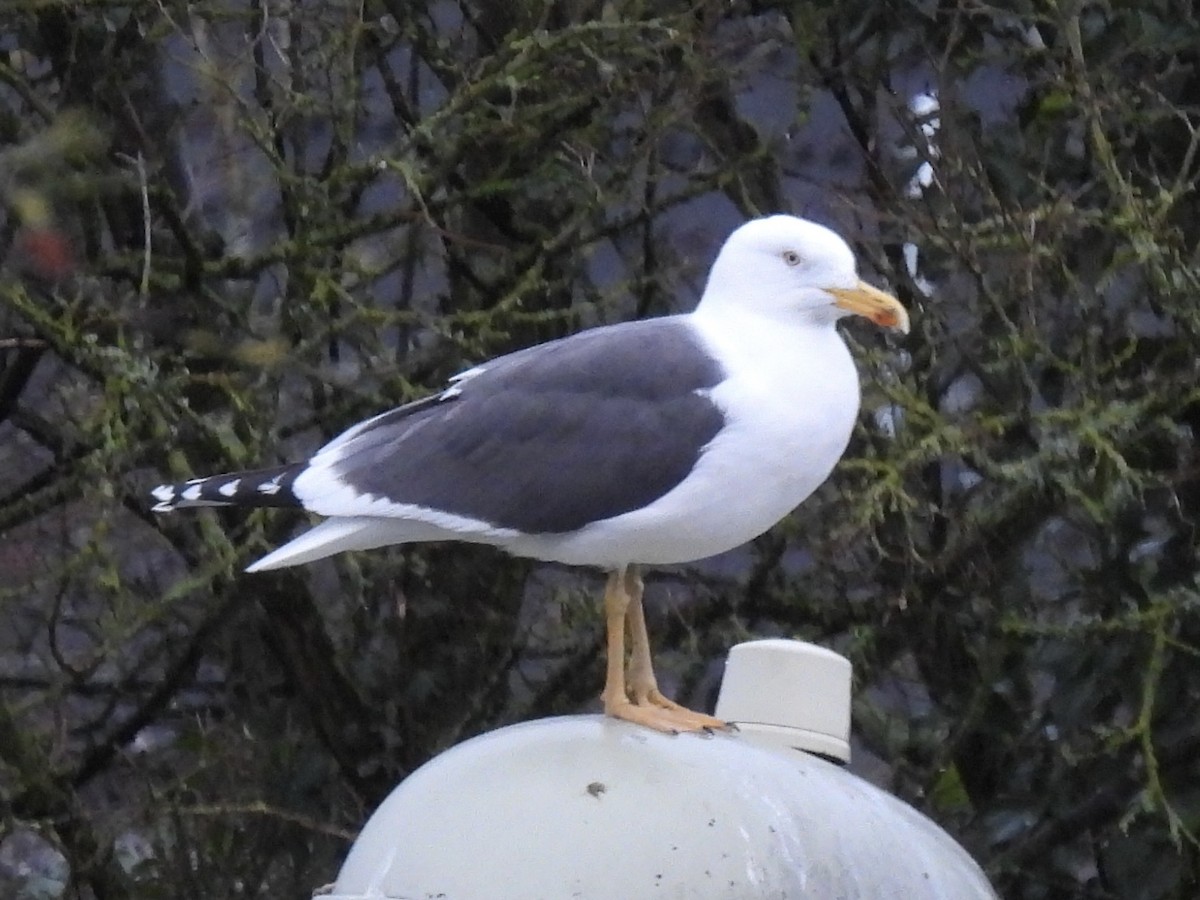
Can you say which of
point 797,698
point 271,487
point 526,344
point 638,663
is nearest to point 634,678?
point 638,663

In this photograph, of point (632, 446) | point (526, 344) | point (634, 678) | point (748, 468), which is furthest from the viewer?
point (526, 344)

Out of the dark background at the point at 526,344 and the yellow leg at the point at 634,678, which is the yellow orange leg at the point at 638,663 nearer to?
the yellow leg at the point at 634,678

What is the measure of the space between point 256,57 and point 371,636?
45.1 inches

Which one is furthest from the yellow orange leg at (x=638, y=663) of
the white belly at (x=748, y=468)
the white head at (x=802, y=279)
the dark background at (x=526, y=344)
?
the dark background at (x=526, y=344)

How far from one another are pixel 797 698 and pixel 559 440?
40 cm

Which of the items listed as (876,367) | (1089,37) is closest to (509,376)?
(876,367)

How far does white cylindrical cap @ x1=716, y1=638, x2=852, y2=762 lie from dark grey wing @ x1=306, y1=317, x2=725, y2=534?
219 mm

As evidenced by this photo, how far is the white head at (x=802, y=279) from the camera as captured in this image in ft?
7.61

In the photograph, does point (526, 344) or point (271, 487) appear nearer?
point (271, 487)

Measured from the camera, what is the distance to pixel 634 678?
2.44 meters

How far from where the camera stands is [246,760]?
12.9 ft

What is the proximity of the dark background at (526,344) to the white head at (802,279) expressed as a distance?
0.58 meters

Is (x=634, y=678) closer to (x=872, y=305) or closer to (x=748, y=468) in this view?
(x=748, y=468)

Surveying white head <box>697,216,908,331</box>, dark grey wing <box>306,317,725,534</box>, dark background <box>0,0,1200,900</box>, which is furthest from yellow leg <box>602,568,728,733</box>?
dark background <box>0,0,1200,900</box>
